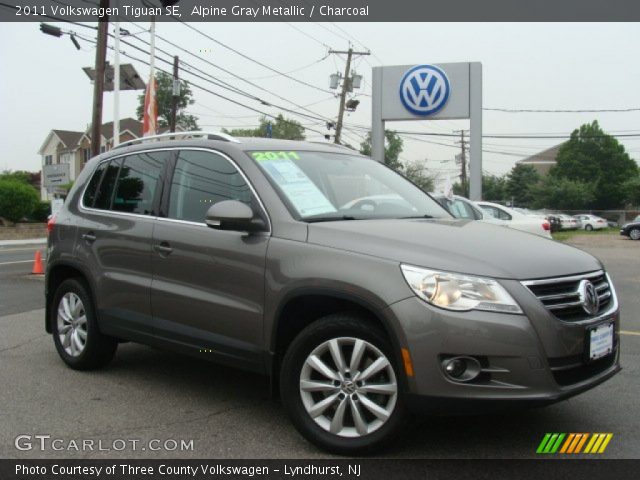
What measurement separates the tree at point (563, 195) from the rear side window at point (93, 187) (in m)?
66.7

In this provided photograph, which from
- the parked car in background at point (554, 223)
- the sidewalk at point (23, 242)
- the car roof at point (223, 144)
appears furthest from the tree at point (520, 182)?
the car roof at point (223, 144)

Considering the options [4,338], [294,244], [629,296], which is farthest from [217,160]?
[629,296]

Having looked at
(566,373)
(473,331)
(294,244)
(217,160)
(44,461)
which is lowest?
(44,461)

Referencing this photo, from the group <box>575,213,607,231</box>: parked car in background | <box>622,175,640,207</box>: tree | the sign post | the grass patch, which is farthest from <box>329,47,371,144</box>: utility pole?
<box>622,175,640,207</box>: tree

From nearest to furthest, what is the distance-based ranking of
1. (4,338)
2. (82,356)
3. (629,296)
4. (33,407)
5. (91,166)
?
(33,407), (82,356), (91,166), (4,338), (629,296)

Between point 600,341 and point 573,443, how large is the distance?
25.1 inches

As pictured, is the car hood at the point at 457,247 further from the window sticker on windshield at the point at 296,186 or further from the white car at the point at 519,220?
the white car at the point at 519,220

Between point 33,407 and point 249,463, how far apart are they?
1851mm

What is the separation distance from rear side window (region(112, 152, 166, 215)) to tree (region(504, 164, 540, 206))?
248ft

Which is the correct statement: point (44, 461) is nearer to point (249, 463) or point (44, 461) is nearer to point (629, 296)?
point (249, 463)

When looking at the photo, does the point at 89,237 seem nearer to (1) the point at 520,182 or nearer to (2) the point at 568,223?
(2) the point at 568,223

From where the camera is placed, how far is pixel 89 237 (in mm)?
5102

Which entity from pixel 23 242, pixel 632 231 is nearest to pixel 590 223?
pixel 632 231

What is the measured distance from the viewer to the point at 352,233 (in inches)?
141
